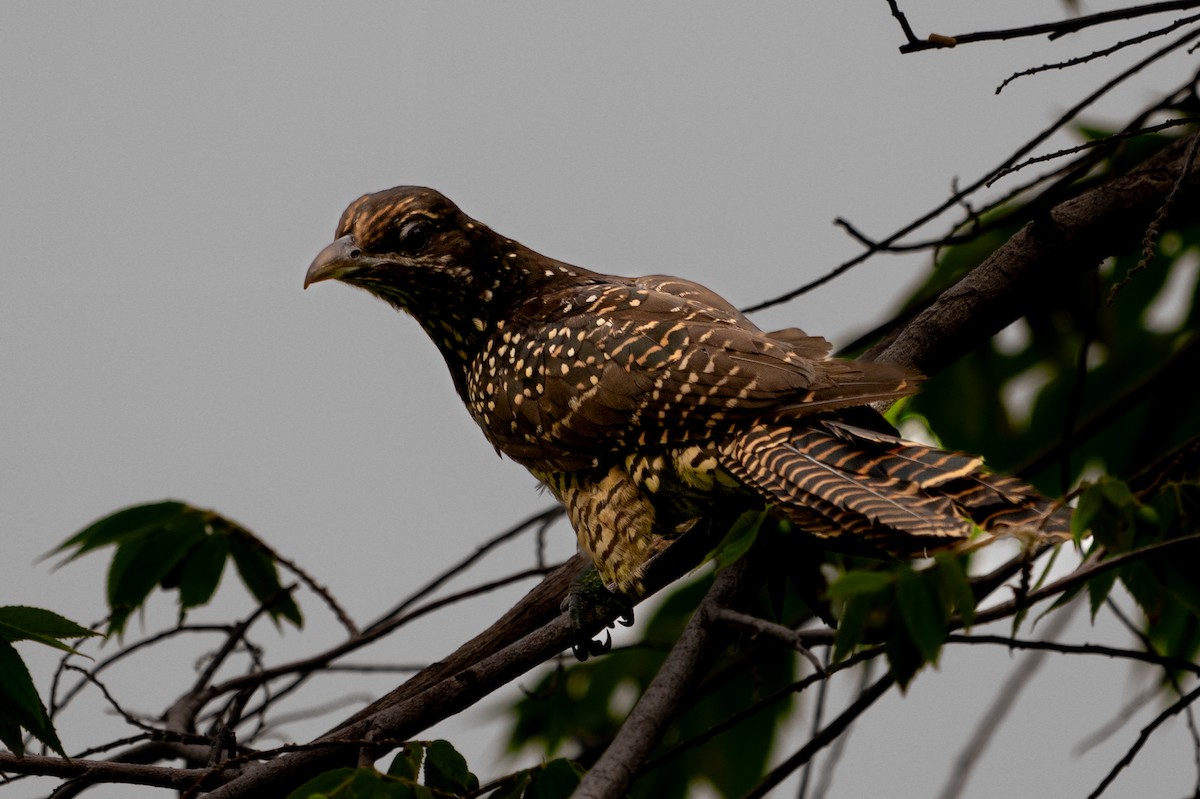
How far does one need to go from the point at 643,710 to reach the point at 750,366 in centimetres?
92

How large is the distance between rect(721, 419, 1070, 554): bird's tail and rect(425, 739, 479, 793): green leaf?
83 cm

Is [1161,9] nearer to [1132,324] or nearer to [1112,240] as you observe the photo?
A: [1112,240]

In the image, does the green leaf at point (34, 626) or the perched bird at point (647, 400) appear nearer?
the green leaf at point (34, 626)

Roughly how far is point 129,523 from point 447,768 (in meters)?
1.62

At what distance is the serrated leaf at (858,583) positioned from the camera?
6.40ft

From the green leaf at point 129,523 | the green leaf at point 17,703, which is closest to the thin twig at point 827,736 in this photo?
the green leaf at point 17,703

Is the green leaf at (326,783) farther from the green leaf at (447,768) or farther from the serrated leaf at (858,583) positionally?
the serrated leaf at (858,583)

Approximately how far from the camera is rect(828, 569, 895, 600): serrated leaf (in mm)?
1949

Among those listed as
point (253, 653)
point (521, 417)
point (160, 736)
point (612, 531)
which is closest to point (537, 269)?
point (521, 417)

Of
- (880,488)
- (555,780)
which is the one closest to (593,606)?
(555,780)

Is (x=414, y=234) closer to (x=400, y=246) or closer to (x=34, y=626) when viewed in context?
(x=400, y=246)

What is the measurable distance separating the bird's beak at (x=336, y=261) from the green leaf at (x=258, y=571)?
78cm

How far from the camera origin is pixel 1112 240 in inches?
135

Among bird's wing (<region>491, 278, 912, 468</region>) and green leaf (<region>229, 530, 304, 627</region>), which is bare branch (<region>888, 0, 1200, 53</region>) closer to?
bird's wing (<region>491, 278, 912, 468</region>)
